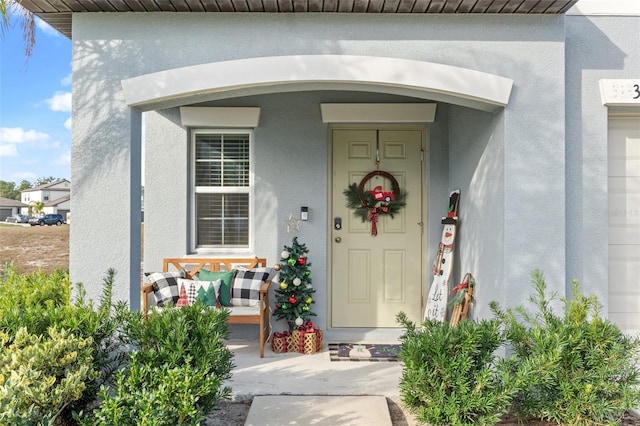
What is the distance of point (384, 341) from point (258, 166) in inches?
96.7

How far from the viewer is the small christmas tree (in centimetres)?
480

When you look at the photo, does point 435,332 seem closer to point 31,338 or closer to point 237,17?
point 31,338

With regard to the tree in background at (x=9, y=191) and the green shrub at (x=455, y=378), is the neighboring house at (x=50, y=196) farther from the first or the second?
the green shrub at (x=455, y=378)

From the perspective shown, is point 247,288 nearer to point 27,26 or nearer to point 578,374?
point 578,374

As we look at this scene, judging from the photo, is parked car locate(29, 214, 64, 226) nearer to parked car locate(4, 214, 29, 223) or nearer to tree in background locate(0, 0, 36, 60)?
parked car locate(4, 214, 29, 223)

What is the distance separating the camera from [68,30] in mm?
4000

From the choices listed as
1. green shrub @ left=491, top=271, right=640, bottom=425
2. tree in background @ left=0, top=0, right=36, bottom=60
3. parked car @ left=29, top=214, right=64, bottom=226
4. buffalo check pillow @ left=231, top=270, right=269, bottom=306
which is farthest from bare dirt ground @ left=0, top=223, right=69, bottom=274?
green shrub @ left=491, top=271, right=640, bottom=425

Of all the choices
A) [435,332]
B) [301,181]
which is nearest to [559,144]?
[435,332]

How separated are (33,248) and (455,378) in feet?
23.0

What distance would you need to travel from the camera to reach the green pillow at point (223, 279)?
4715 millimetres

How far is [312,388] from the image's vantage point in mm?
3656

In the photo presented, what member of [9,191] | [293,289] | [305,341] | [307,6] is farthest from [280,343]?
[9,191]

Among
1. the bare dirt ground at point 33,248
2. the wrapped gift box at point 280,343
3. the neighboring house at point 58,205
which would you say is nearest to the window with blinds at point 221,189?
the wrapped gift box at point 280,343

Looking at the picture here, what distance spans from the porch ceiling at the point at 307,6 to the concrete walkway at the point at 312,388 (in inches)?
116
